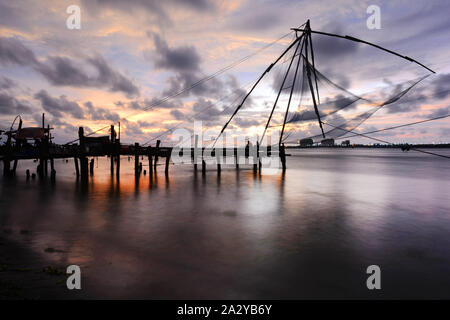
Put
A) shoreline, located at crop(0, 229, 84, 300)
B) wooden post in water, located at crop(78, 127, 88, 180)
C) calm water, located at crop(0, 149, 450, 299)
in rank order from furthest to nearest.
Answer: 1. wooden post in water, located at crop(78, 127, 88, 180)
2. calm water, located at crop(0, 149, 450, 299)
3. shoreline, located at crop(0, 229, 84, 300)

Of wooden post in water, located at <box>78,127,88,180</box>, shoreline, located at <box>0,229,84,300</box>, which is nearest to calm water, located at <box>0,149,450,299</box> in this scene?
shoreline, located at <box>0,229,84,300</box>

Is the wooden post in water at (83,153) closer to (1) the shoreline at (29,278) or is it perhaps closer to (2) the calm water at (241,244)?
(2) the calm water at (241,244)

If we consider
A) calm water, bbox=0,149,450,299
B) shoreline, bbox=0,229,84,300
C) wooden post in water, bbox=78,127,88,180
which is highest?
wooden post in water, bbox=78,127,88,180

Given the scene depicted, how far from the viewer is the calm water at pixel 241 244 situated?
5684 millimetres

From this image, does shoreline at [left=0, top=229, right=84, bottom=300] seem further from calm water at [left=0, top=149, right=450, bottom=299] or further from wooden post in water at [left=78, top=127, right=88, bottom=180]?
wooden post in water at [left=78, top=127, right=88, bottom=180]

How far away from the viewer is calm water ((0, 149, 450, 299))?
568 centimetres

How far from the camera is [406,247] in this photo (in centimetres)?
830

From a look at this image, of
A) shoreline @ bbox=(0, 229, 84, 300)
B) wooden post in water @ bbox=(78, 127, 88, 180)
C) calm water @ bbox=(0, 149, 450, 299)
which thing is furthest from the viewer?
wooden post in water @ bbox=(78, 127, 88, 180)

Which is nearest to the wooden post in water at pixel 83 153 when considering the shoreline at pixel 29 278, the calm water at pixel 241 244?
the calm water at pixel 241 244

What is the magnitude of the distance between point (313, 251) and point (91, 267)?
6.00m

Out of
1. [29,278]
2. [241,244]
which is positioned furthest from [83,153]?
[241,244]

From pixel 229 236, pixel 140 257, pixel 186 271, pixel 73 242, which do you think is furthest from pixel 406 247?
pixel 73 242

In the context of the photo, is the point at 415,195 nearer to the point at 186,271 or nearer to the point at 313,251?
the point at 313,251

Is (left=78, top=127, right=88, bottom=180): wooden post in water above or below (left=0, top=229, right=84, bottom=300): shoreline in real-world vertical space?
above
